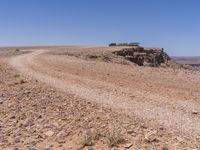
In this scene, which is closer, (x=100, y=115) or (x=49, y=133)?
(x=49, y=133)

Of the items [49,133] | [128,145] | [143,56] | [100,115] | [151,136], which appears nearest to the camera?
[128,145]

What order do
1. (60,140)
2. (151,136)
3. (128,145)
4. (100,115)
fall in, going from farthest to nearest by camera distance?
(100,115), (60,140), (151,136), (128,145)

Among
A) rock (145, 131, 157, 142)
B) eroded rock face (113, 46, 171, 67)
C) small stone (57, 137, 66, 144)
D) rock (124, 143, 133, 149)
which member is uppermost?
rock (145, 131, 157, 142)

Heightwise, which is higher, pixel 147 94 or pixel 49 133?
pixel 147 94

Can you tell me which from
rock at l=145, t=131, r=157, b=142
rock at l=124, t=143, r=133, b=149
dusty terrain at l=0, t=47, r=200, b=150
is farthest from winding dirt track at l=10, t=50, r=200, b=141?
rock at l=124, t=143, r=133, b=149

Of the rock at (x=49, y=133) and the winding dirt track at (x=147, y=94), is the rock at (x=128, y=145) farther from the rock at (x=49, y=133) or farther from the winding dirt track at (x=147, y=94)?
the rock at (x=49, y=133)

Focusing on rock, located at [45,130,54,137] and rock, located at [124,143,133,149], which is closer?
rock, located at [124,143,133,149]

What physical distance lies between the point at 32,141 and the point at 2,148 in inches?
29.1

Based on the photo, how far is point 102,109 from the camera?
421 inches

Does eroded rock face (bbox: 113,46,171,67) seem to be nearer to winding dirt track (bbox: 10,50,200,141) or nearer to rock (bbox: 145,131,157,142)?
winding dirt track (bbox: 10,50,200,141)

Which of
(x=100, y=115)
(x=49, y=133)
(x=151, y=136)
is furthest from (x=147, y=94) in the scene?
(x=49, y=133)

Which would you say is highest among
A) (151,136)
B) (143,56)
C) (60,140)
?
(151,136)

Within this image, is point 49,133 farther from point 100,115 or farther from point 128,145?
point 128,145

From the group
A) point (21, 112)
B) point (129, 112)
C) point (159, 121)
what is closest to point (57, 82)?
point (21, 112)
